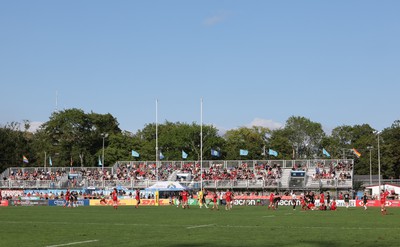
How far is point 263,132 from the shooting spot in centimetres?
16750

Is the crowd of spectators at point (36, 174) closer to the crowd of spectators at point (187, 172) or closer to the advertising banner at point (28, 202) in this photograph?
the crowd of spectators at point (187, 172)

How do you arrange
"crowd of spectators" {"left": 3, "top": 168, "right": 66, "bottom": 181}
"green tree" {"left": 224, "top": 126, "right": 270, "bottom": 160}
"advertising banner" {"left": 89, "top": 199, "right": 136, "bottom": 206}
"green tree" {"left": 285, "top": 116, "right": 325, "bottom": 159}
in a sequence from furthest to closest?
"green tree" {"left": 285, "top": 116, "right": 325, "bottom": 159}, "green tree" {"left": 224, "top": 126, "right": 270, "bottom": 160}, "crowd of spectators" {"left": 3, "top": 168, "right": 66, "bottom": 181}, "advertising banner" {"left": 89, "top": 199, "right": 136, "bottom": 206}

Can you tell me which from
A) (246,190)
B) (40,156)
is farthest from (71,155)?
(246,190)

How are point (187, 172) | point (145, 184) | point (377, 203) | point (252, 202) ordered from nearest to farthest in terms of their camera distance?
point (377, 203) < point (252, 202) < point (145, 184) < point (187, 172)

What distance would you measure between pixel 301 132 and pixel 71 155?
190 feet

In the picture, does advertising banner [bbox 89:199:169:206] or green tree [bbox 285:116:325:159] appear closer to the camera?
advertising banner [bbox 89:199:169:206]

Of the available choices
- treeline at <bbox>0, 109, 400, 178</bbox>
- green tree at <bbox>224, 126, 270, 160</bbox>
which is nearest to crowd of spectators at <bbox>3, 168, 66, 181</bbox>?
treeline at <bbox>0, 109, 400, 178</bbox>

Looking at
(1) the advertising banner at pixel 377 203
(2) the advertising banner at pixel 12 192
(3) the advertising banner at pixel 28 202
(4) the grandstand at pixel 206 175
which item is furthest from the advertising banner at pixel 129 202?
(1) the advertising banner at pixel 377 203

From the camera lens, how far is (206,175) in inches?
3556

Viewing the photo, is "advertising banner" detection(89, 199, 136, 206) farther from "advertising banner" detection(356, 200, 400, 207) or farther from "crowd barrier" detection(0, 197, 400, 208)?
"advertising banner" detection(356, 200, 400, 207)

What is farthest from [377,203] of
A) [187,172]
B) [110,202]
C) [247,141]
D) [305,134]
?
[305,134]

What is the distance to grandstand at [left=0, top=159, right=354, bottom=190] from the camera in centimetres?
8431

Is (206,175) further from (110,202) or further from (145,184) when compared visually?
(110,202)

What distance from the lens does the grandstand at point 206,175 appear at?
8431cm
